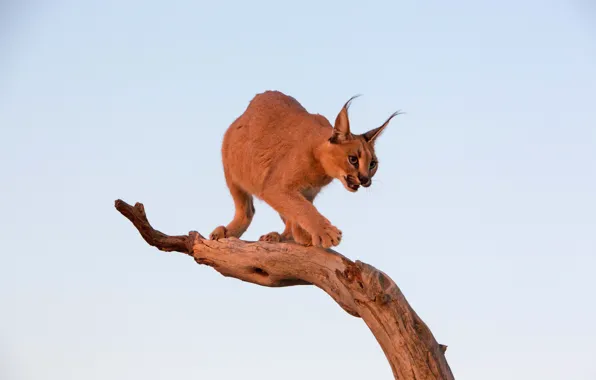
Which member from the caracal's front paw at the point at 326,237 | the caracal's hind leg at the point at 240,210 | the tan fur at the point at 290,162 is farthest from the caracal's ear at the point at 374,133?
the caracal's hind leg at the point at 240,210

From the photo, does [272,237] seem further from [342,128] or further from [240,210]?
[342,128]

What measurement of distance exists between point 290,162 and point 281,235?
0.93m

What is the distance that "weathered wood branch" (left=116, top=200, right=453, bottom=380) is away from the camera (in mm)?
6938

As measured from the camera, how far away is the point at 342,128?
7.78m

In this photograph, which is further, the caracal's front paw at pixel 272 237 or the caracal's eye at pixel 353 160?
the caracal's front paw at pixel 272 237

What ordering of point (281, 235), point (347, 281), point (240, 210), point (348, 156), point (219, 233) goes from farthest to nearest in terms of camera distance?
1. point (240, 210)
2. point (219, 233)
3. point (281, 235)
4. point (348, 156)
5. point (347, 281)

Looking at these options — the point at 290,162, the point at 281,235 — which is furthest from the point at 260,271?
the point at 290,162

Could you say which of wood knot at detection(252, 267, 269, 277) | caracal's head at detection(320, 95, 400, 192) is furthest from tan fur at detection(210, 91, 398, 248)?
wood knot at detection(252, 267, 269, 277)

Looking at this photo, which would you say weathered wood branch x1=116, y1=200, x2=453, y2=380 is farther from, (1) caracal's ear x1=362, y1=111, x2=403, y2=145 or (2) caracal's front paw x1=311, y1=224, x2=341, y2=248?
(1) caracal's ear x1=362, y1=111, x2=403, y2=145

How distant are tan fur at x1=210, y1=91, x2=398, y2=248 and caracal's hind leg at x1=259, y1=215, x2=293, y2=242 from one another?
0.01m

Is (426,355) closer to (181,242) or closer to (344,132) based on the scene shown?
(344,132)

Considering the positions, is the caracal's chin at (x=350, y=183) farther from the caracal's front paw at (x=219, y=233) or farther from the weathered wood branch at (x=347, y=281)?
the caracal's front paw at (x=219, y=233)

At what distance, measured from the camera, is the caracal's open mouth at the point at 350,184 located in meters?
7.75

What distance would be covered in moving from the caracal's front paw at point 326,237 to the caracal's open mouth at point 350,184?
0.46 metres
